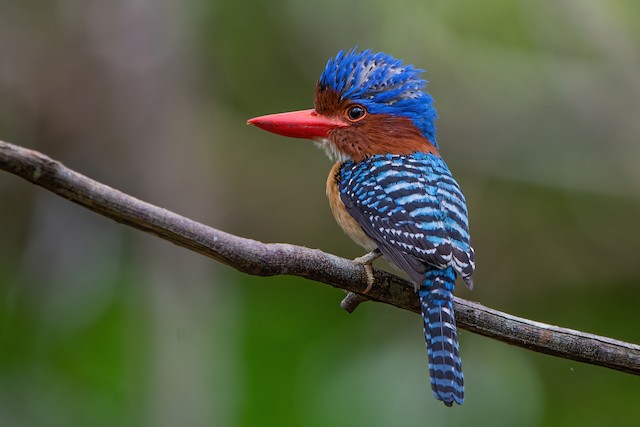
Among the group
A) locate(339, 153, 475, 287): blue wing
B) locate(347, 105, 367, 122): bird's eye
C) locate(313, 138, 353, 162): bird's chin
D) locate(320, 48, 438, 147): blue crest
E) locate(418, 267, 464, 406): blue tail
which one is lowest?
locate(418, 267, 464, 406): blue tail

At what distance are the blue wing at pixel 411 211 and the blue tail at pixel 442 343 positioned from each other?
7cm

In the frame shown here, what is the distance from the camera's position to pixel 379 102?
11.3 ft

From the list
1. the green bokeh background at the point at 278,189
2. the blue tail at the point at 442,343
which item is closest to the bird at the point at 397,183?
the blue tail at the point at 442,343

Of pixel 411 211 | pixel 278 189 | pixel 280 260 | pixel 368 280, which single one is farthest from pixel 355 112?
pixel 278 189

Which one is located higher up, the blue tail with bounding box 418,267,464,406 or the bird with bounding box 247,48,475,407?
the bird with bounding box 247,48,475,407

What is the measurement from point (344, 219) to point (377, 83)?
607 millimetres

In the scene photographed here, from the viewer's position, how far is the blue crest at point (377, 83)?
11.2 feet

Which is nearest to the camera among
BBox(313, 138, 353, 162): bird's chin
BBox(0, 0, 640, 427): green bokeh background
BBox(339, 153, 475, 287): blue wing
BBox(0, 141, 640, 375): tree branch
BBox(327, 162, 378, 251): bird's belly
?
BBox(0, 141, 640, 375): tree branch

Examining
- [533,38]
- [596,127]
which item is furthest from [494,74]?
[596,127]

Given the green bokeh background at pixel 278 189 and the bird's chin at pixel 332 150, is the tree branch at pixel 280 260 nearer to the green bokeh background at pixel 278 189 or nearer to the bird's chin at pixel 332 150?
the bird's chin at pixel 332 150

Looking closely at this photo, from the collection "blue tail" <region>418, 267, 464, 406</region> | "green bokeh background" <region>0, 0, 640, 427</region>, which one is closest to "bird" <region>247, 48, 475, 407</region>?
"blue tail" <region>418, 267, 464, 406</region>

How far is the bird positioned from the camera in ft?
8.68

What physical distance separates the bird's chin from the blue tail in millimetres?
843

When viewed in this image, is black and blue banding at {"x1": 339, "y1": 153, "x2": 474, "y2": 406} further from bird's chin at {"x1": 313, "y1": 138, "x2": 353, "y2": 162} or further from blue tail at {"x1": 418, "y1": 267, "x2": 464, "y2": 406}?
bird's chin at {"x1": 313, "y1": 138, "x2": 353, "y2": 162}
